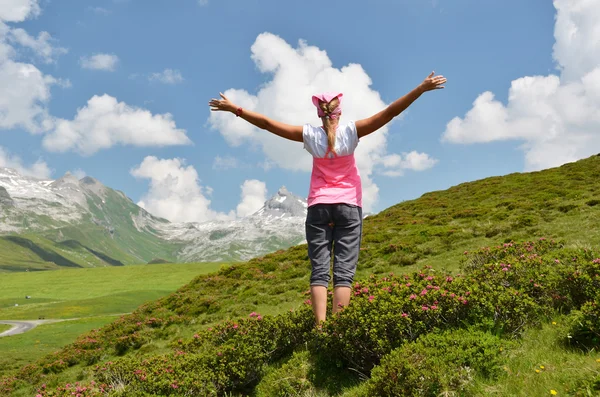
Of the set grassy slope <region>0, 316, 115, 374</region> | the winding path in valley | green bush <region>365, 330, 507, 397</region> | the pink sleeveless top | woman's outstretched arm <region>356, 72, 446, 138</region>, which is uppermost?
woman's outstretched arm <region>356, 72, 446, 138</region>

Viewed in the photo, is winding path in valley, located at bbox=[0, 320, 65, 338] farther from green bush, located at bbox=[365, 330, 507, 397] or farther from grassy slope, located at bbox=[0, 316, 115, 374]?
green bush, located at bbox=[365, 330, 507, 397]

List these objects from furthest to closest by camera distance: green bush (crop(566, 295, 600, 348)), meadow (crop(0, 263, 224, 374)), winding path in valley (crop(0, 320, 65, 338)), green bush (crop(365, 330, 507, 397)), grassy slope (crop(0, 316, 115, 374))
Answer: winding path in valley (crop(0, 320, 65, 338)) → meadow (crop(0, 263, 224, 374)) → grassy slope (crop(0, 316, 115, 374)) → green bush (crop(566, 295, 600, 348)) → green bush (crop(365, 330, 507, 397))

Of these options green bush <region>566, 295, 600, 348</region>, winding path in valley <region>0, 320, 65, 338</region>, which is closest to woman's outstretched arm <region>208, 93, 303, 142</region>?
green bush <region>566, 295, 600, 348</region>

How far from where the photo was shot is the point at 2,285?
118m

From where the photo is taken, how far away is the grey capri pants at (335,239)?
5734mm

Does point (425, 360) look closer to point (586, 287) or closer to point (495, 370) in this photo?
point (495, 370)

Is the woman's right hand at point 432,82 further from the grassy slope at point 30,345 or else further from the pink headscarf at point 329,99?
the grassy slope at point 30,345

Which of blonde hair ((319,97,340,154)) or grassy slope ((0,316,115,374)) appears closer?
blonde hair ((319,97,340,154))

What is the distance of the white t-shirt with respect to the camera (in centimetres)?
579

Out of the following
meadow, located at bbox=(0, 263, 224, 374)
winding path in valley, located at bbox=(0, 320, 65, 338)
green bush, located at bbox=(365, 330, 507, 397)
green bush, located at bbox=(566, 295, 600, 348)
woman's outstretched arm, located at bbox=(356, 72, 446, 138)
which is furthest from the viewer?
winding path in valley, located at bbox=(0, 320, 65, 338)

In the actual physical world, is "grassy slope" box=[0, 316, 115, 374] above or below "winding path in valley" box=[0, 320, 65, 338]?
above

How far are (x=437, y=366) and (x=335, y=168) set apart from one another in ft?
9.61

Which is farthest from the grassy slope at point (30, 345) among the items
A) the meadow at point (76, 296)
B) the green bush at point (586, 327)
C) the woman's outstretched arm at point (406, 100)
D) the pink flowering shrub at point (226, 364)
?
the green bush at point (586, 327)

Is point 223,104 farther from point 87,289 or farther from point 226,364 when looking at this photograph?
point 87,289
